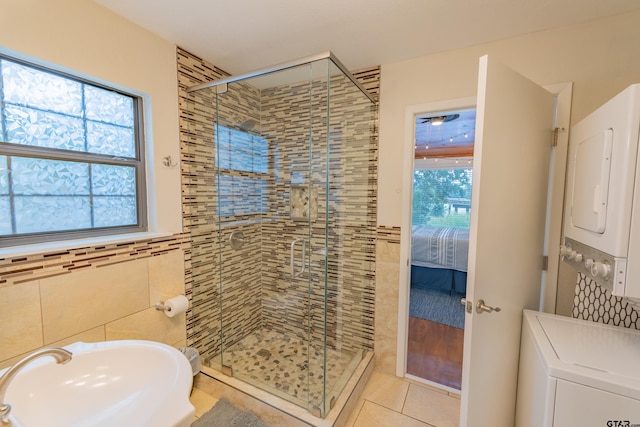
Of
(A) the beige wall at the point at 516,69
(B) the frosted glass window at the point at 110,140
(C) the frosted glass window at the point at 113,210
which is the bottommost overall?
(C) the frosted glass window at the point at 113,210

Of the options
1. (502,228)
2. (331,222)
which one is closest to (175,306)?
(331,222)

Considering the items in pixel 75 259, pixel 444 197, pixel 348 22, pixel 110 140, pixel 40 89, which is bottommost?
Answer: pixel 75 259

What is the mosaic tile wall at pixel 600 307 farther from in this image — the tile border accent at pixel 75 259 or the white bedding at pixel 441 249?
the tile border accent at pixel 75 259

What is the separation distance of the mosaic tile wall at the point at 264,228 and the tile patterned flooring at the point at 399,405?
31 centimetres

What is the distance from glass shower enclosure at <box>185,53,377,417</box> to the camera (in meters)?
1.77

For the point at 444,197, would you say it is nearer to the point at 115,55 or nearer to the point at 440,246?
the point at 440,246

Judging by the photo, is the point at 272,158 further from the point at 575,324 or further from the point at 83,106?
the point at 575,324

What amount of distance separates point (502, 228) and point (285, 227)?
1.61 meters

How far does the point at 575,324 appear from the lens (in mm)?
1311

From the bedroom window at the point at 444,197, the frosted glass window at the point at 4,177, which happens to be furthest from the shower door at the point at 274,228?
the bedroom window at the point at 444,197

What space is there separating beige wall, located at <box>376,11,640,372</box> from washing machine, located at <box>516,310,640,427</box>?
0.46m

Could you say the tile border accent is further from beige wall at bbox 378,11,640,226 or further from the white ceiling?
beige wall at bbox 378,11,640,226

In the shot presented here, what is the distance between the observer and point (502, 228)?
1.27 m

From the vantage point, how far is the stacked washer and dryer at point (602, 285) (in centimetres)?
89
